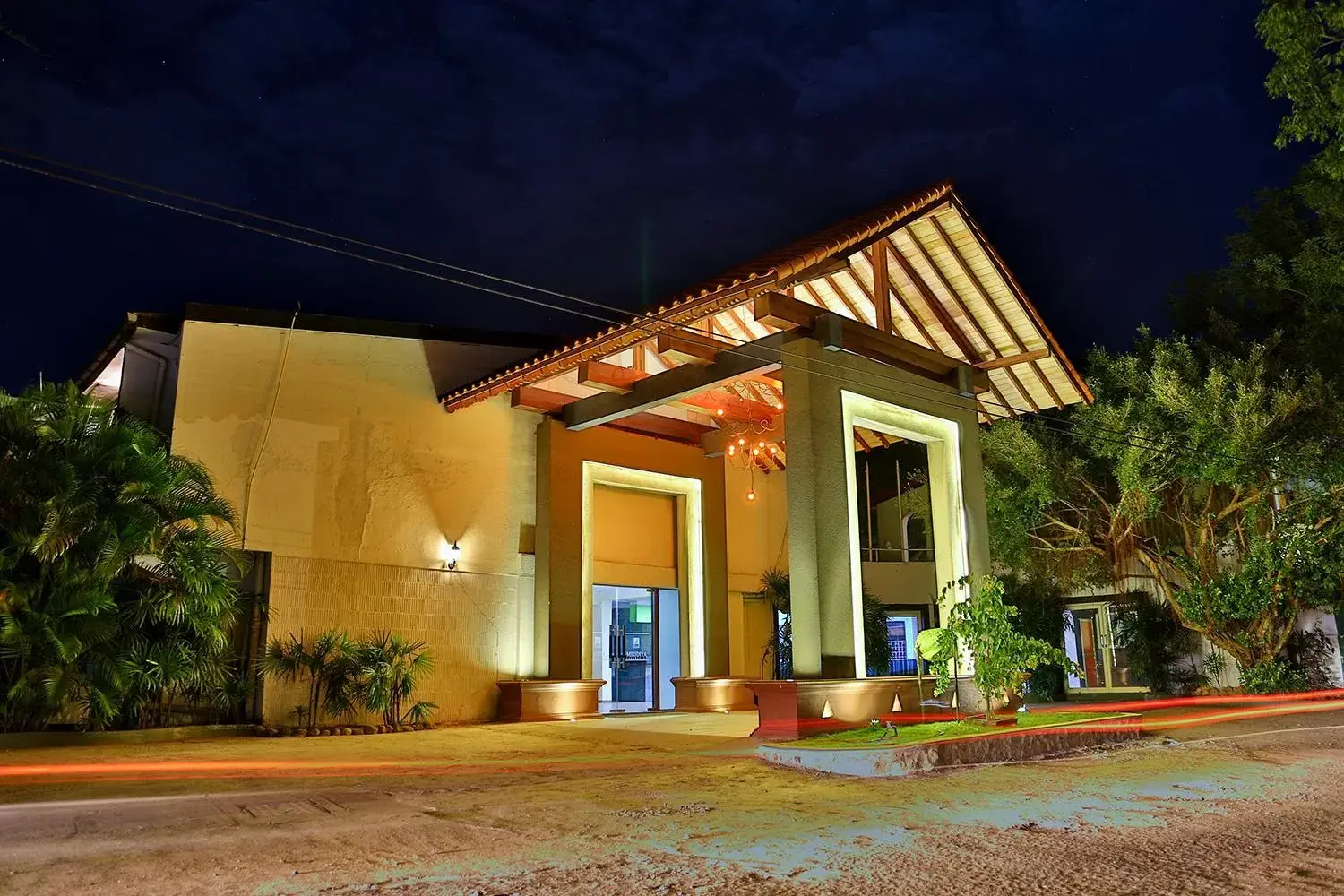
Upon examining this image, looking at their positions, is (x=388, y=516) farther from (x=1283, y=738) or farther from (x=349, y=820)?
(x=1283, y=738)

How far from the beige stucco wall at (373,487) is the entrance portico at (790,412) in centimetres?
56

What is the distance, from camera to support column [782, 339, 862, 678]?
9742 mm

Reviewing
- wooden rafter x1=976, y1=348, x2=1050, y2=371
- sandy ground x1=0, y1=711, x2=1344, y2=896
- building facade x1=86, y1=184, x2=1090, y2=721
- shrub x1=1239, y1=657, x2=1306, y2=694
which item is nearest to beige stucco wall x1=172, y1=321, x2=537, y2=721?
building facade x1=86, y1=184, x2=1090, y2=721

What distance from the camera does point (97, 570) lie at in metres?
9.14

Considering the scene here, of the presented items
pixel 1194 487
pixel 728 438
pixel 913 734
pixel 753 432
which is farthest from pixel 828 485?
pixel 1194 487

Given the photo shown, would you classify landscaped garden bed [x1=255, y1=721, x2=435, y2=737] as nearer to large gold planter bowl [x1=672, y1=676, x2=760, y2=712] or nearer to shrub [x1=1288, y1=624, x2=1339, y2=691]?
large gold planter bowl [x1=672, y1=676, x2=760, y2=712]

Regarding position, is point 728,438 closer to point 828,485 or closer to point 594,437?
point 594,437

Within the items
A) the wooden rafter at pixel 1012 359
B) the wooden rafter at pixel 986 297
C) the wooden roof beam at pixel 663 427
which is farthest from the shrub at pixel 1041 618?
the wooden roof beam at pixel 663 427

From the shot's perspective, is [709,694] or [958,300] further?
[709,694]

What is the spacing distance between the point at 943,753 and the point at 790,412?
4223 millimetres

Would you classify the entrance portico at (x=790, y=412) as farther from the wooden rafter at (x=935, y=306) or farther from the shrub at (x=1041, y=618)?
the shrub at (x=1041, y=618)

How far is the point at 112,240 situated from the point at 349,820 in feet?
110

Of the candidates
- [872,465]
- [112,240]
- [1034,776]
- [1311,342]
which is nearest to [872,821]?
[1034,776]

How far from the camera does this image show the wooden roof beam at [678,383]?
10.9m
